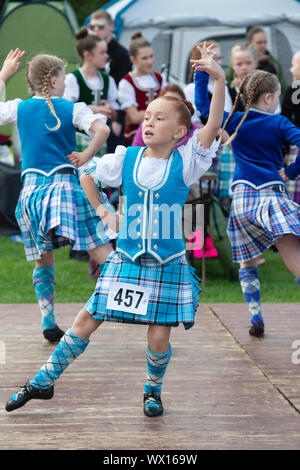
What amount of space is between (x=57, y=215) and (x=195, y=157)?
113cm

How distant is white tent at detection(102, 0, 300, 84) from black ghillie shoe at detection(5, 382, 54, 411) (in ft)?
23.4

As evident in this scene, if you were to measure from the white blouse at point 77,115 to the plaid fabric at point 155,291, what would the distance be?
1113 mm

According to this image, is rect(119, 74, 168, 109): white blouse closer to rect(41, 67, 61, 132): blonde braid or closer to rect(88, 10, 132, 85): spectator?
rect(88, 10, 132, 85): spectator

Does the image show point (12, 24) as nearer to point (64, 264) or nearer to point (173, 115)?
point (64, 264)

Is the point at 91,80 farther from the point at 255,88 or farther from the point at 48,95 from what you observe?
the point at 255,88

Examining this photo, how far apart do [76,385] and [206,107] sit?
1580 mm

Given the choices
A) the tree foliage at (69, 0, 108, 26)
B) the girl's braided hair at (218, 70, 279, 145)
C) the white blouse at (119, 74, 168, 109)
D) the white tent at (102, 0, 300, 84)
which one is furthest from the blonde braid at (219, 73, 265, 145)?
the tree foliage at (69, 0, 108, 26)

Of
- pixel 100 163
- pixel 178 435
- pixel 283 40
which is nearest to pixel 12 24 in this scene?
pixel 283 40

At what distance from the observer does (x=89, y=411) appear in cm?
311

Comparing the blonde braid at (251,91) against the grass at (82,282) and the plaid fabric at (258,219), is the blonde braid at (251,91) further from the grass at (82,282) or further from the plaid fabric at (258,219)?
the grass at (82,282)

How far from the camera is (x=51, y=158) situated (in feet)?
13.1

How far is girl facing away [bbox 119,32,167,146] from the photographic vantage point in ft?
22.7

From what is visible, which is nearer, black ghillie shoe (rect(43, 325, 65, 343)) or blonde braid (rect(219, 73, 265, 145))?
blonde braid (rect(219, 73, 265, 145))

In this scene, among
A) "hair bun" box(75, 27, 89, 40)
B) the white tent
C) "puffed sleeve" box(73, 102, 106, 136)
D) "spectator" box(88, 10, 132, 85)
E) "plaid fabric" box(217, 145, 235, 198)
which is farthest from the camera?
the white tent
